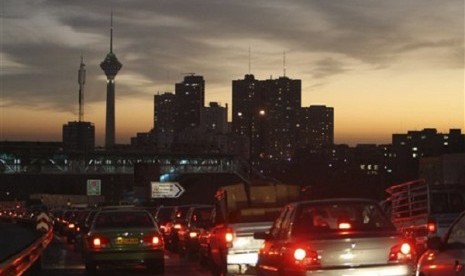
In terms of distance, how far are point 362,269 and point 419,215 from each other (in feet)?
31.5

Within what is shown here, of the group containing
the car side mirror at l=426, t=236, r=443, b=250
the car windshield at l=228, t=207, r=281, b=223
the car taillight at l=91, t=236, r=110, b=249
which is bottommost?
the car taillight at l=91, t=236, r=110, b=249

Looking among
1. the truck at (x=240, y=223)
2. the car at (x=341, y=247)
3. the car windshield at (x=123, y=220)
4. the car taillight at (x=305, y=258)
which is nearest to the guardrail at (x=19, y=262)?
the car windshield at (x=123, y=220)

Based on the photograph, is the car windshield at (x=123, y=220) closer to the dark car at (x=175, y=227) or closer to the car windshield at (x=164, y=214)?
the dark car at (x=175, y=227)

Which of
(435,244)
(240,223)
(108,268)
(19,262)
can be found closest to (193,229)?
(108,268)

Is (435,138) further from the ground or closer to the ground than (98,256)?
further from the ground

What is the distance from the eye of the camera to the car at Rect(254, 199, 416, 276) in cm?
1287

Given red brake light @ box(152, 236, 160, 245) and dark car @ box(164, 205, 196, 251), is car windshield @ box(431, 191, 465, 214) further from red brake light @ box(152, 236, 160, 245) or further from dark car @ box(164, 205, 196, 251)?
dark car @ box(164, 205, 196, 251)

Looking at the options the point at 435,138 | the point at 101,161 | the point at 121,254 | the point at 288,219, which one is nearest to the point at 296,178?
the point at 435,138

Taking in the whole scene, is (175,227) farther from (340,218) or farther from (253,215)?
(340,218)

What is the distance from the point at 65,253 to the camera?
36656mm

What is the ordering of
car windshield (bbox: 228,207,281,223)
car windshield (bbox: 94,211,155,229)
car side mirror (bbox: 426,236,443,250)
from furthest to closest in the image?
car windshield (bbox: 94,211,155,229)
car windshield (bbox: 228,207,281,223)
car side mirror (bbox: 426,236,443,250)

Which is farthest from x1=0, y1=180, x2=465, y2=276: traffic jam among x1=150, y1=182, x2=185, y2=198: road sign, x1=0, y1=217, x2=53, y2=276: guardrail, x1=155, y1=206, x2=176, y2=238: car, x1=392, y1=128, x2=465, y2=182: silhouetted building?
x1=392, y1=128, x2=465, y2=182: silhouetted building

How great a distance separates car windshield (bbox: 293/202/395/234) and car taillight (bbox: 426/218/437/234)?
6.63m

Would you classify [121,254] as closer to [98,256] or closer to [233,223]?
[98,256]
